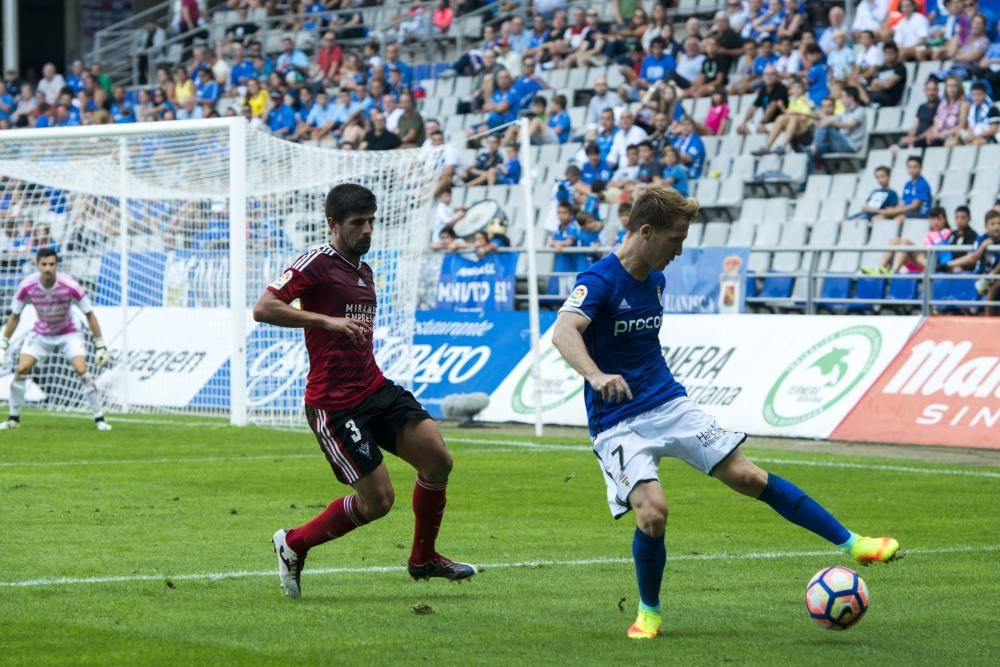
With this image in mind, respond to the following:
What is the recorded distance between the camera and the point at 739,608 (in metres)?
8.15

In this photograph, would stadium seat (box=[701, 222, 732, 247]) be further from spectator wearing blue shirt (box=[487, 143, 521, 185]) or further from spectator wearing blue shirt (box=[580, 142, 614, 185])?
spectator wearing blue shirt (box=[487, 143, 521, 185])

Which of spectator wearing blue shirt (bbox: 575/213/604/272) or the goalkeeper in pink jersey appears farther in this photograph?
spectator wearing blue shirt (bbox: 575/213/604/272)

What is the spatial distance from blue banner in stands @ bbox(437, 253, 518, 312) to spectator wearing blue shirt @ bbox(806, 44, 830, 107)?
5341 millimetres

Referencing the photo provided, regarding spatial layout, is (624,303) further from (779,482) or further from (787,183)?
(787,183)

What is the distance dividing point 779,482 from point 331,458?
2.31 m

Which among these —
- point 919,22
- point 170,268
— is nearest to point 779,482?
point 170,268

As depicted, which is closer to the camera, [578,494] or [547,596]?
[547,596]

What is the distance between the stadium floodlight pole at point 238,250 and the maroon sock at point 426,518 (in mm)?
10627

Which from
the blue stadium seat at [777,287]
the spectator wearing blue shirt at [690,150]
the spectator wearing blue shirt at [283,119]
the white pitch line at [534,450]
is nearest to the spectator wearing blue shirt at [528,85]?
the spectator wearing blue shirt at [690,150]

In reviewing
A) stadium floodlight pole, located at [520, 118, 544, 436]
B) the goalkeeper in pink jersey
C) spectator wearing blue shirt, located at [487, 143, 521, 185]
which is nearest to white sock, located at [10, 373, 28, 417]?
the goalkeeper in pink jersey

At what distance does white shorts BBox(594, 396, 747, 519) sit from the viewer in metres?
7.52

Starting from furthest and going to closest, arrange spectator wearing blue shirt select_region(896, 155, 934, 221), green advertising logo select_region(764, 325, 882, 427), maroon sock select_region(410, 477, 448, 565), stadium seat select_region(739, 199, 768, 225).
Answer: stadium seat select_region(739, 199, 768, 225) < spectator wearing blue shirt select_region(896, 155, 934, 221) < green advertising logo select_region(764, 325, 882, 427) < maroon sock select_region(410, 477, 448, 565)

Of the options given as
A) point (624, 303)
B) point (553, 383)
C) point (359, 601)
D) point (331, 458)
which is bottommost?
point (553, 383)

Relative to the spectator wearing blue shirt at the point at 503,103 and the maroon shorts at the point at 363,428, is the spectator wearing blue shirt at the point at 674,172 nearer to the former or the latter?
the spectator wearing blue shirt at the point at 503,103
